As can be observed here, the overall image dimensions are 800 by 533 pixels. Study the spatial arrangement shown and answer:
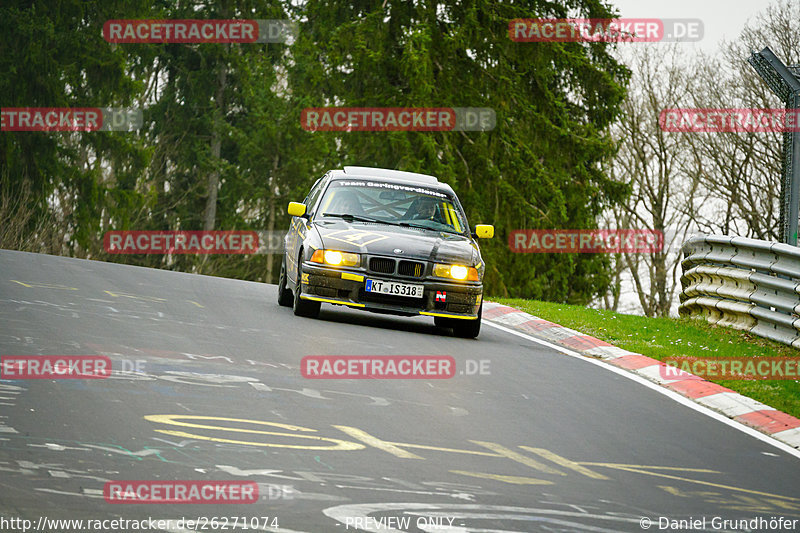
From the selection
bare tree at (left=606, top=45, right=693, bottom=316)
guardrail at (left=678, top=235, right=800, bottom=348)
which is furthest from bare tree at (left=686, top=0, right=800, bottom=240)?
guardrail at (left=678, top=235, right=800, bottom=348)

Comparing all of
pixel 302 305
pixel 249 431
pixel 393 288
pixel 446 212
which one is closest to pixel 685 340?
pixel 446 212

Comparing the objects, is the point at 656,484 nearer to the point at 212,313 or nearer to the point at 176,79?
the point at 212,313

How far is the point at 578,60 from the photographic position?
35.2m

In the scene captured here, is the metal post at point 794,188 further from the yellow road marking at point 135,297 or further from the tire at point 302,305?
the yellow road marking at point 135,297

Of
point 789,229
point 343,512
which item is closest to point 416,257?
point 343,512

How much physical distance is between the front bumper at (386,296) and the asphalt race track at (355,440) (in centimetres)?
110

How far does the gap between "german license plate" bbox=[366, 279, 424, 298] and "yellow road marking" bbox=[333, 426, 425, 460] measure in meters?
5.41

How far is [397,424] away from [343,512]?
222cm

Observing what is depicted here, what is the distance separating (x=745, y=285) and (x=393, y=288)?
15.1ft

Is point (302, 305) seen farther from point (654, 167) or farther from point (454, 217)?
point (654, 167)

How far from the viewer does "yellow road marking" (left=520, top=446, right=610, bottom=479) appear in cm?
653

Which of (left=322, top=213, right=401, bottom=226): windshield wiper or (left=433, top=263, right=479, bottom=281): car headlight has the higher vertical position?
(left=322, top=213, right=401, bottom=226): windshield wiper

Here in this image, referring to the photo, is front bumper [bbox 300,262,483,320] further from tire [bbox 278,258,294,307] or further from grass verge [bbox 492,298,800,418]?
tire [bbox 278,258,294,307]

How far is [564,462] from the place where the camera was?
266 inches
